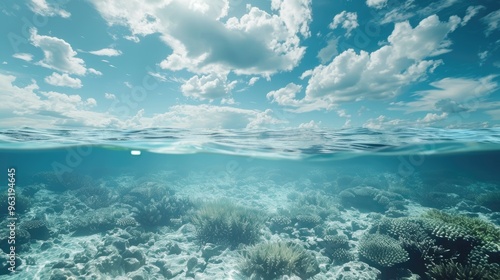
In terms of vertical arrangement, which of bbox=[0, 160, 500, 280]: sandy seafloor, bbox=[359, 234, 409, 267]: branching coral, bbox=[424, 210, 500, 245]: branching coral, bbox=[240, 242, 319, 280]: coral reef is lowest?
bbox=[0, 160, 500, 280]: sandy seafloor

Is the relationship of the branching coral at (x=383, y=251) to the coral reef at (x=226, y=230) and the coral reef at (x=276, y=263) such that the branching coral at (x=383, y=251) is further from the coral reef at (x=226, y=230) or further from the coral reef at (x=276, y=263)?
the coral reef at (x=226, y=230)

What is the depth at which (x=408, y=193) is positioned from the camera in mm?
22703

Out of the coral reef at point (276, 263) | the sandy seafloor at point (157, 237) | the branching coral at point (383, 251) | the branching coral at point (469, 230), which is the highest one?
the branching coral at point (469, 230)

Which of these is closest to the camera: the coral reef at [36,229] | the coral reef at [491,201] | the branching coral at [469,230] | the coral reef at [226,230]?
the branching coral at [469,230]

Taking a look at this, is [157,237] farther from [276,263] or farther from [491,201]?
[491,201]

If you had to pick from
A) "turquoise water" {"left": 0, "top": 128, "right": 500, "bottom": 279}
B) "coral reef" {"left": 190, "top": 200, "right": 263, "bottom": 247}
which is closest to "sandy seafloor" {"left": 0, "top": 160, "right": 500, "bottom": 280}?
"turquoise water" {"left": 0, "top": 128, "right": 500, "bottom": 279}

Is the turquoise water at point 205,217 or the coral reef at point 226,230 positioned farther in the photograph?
the coral reef at point 226,230

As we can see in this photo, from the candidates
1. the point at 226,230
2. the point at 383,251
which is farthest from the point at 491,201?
the point at 226,230

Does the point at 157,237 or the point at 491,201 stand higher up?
the point at 491,201

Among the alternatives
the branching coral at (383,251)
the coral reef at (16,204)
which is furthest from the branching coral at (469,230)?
the coral reef at (16,204)

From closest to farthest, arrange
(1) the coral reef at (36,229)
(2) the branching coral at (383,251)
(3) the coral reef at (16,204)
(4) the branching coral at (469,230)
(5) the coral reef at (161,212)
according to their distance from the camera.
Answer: (4) the branching coral at (469,230)
(2) the branching coral at (383,251)
(1) the coral reef at (36,229)
(5) the coral reef at (161,212)
(3) the coral reef at (16,204)

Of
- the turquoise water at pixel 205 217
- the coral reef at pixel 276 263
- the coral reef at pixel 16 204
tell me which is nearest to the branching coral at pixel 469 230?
the turquoise water at pixel 205 217

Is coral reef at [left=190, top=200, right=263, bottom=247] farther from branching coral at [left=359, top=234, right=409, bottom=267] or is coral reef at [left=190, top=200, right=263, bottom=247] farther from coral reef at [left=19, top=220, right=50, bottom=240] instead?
coral reef at [left=19, top=220, right=50, bottom=240]

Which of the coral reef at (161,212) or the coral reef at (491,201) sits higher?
the coral reef at (491,201)
